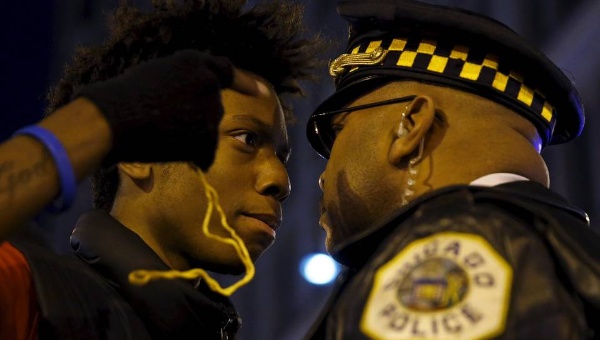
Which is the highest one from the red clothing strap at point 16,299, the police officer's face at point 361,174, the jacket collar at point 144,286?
the police officer's face at point 361,174

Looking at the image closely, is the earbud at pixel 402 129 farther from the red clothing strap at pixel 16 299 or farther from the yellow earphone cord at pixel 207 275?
the red clothing strap at pixel 16 299

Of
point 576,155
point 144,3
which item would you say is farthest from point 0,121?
point 576,155

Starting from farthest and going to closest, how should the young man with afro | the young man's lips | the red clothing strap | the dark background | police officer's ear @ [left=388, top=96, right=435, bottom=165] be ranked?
the dark background < the young man's lips < police officer's ear @ [left=388, top=96, right=435, bottom=165] < the red clothing strap < the young man with afro

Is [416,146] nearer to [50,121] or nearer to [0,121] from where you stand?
[50,121]

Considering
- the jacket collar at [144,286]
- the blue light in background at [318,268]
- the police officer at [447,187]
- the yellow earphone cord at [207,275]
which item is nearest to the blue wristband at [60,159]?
the yellow earphone cord at [207,275]

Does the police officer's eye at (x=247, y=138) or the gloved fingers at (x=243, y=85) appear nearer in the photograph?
the gloved fingers at (x=243, y=85)

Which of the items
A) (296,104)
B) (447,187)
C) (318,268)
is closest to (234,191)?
(447,187)

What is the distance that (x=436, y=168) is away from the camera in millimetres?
1860

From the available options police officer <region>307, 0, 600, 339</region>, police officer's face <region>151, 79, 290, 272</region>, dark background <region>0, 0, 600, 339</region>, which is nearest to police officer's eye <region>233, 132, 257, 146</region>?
police officer's face <region>151, 79, 290, 272</region>

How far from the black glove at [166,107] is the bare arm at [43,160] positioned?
31 mm

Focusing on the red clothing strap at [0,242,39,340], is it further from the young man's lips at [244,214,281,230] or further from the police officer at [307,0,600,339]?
the young man's lips at [244,214,281,230]

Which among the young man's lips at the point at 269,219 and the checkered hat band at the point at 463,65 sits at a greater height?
the checkered hat band at the point at 463,65

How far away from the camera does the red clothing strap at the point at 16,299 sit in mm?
1622

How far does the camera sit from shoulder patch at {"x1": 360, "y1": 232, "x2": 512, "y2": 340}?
1.31 metres
